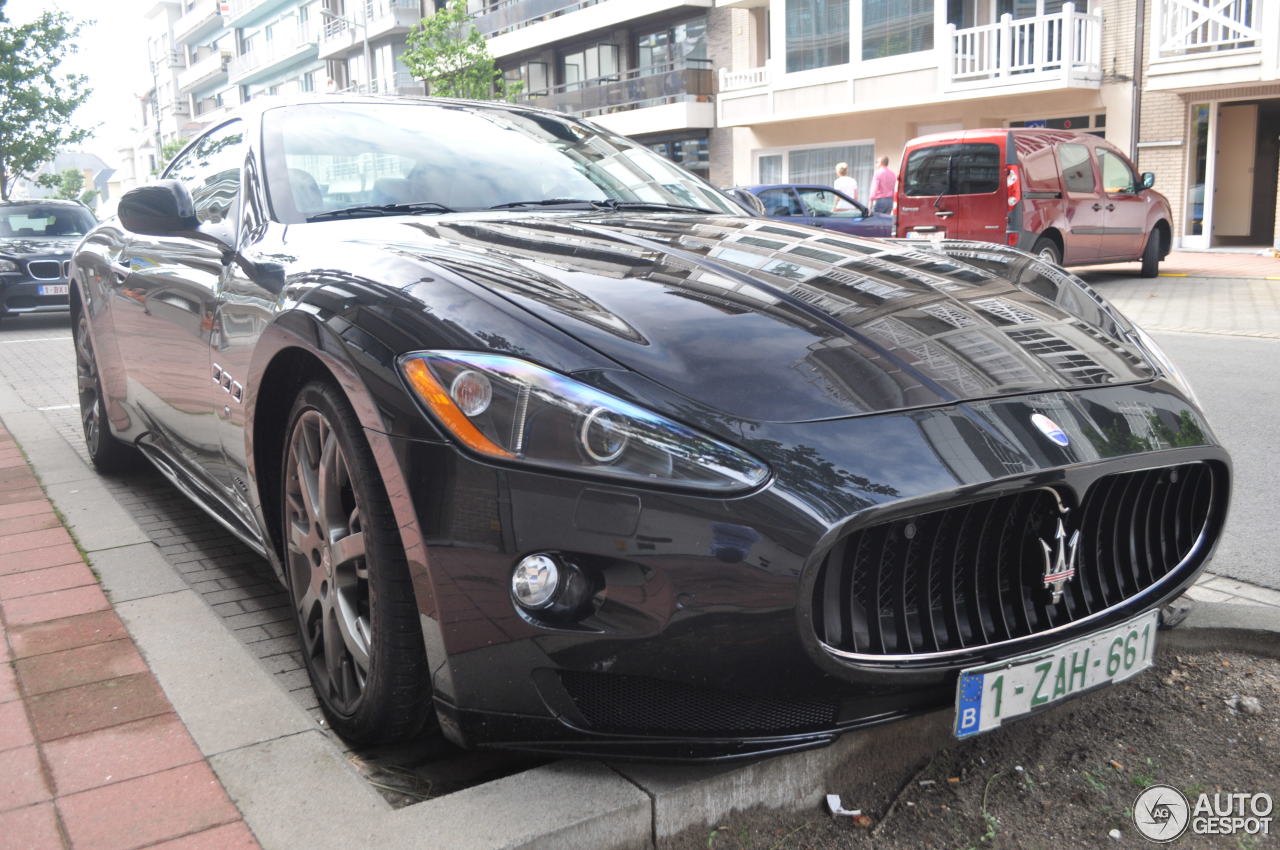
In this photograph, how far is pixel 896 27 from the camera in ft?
80.9

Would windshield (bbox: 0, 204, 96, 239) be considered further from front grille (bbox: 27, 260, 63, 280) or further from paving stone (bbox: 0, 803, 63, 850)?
paving stone (bbox: 0, 803, 63, 850)

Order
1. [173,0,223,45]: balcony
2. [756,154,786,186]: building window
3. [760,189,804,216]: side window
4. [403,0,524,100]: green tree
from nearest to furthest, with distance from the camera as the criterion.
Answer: [760,189,804,216]: side window
[756,154,786,186]: building window
[403,0,524,100]: green tree
[173,0,223,45]: balcony

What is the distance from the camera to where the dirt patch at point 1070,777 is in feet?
7.26

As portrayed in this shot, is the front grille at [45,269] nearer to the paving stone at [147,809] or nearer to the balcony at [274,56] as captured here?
the paving stone at [147,809]

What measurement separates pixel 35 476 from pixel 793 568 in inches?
175

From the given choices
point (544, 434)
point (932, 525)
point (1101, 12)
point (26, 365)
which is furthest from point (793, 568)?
point (1101, 12)

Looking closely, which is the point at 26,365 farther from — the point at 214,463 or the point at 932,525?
the point at 932,525

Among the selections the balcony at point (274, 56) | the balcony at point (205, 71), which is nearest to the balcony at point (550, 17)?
the balcony at point (274, 56)

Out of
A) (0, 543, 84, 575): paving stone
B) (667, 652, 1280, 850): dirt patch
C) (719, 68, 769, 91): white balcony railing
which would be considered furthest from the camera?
(719, 68, 769, 91): white balcony railing

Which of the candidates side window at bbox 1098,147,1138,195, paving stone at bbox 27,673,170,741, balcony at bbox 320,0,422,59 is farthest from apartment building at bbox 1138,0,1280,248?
balcony at bbox 320,0,422,59

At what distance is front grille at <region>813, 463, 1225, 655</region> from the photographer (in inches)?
77.5

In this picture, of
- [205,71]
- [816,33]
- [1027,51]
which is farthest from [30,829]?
[205,71]

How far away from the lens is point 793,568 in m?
1.84

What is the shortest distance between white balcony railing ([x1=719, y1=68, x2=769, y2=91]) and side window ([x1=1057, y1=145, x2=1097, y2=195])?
14857 mm
